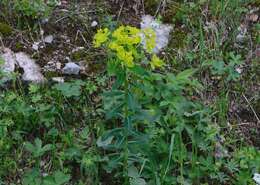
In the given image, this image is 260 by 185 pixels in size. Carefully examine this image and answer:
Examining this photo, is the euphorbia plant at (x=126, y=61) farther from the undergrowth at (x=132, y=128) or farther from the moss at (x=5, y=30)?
the moss at (x=5, y=30)

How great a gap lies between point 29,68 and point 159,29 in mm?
1004

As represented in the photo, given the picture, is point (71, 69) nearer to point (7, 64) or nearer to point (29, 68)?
point (29, 68)

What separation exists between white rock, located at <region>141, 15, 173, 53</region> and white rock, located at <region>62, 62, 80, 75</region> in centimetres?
60

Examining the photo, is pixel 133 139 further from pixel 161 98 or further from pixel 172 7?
pixel 172 7

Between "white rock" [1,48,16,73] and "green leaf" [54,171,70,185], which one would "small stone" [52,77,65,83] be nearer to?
"white rock" [1,48,16,73]

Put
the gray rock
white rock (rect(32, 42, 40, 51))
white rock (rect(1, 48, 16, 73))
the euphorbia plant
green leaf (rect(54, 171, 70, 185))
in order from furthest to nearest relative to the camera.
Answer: white rock (rect(32, 42, 40, 51)) → white rock (rect(1, 48, 16, 73)) → the gray rock → green leaf (rect(54, 171, 70, 185)) → the euphorbia plant

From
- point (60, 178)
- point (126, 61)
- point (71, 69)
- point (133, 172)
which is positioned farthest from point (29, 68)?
point (126, 61)

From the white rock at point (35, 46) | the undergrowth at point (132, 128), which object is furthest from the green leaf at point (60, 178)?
the white rock at point (35, 46)

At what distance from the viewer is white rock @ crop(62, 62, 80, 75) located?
3.66m

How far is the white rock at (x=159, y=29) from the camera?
3.94 m

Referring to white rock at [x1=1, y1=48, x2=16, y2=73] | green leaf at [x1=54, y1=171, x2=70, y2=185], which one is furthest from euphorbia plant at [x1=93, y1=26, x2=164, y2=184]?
white rock at [x1=1, y1=48, x2=16, y2=73]

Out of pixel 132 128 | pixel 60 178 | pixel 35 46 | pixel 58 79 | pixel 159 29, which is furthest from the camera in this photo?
pixel 159 29

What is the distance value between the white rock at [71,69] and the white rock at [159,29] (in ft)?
1.96

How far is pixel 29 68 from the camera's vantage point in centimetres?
368
